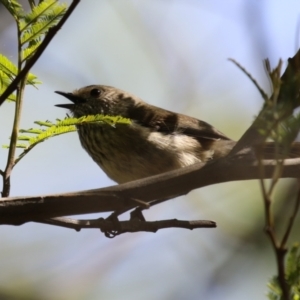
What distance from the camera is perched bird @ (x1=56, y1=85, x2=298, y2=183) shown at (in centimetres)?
430

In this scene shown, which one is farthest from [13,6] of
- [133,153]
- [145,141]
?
[145,141]

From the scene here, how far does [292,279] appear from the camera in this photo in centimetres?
184

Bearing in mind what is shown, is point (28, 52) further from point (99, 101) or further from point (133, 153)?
point (99, 101)

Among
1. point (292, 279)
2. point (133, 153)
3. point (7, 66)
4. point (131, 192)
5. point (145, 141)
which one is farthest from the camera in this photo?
point (145, 141)

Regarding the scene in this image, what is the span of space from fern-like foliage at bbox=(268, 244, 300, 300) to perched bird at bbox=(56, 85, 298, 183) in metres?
2.40

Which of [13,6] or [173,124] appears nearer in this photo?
[13,6]

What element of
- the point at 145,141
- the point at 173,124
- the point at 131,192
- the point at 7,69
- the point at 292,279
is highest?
the point at 173,124

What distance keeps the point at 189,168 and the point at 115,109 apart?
2.81 meters

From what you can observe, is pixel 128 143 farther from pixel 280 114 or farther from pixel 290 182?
pixel 280 114

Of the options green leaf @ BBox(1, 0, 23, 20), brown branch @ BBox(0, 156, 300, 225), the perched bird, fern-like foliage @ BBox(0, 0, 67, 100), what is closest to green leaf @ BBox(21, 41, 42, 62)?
fern-like foliage @ BBox(0, 0, 67, 100)

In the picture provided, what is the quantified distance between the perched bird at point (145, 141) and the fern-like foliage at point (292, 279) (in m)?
2.40

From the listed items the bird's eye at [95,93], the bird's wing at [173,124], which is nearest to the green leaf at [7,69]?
the bird's wing at [173,124]

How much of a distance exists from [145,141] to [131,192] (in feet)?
6.78

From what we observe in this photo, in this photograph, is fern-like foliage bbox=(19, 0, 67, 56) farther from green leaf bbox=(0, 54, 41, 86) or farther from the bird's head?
the bird's head
